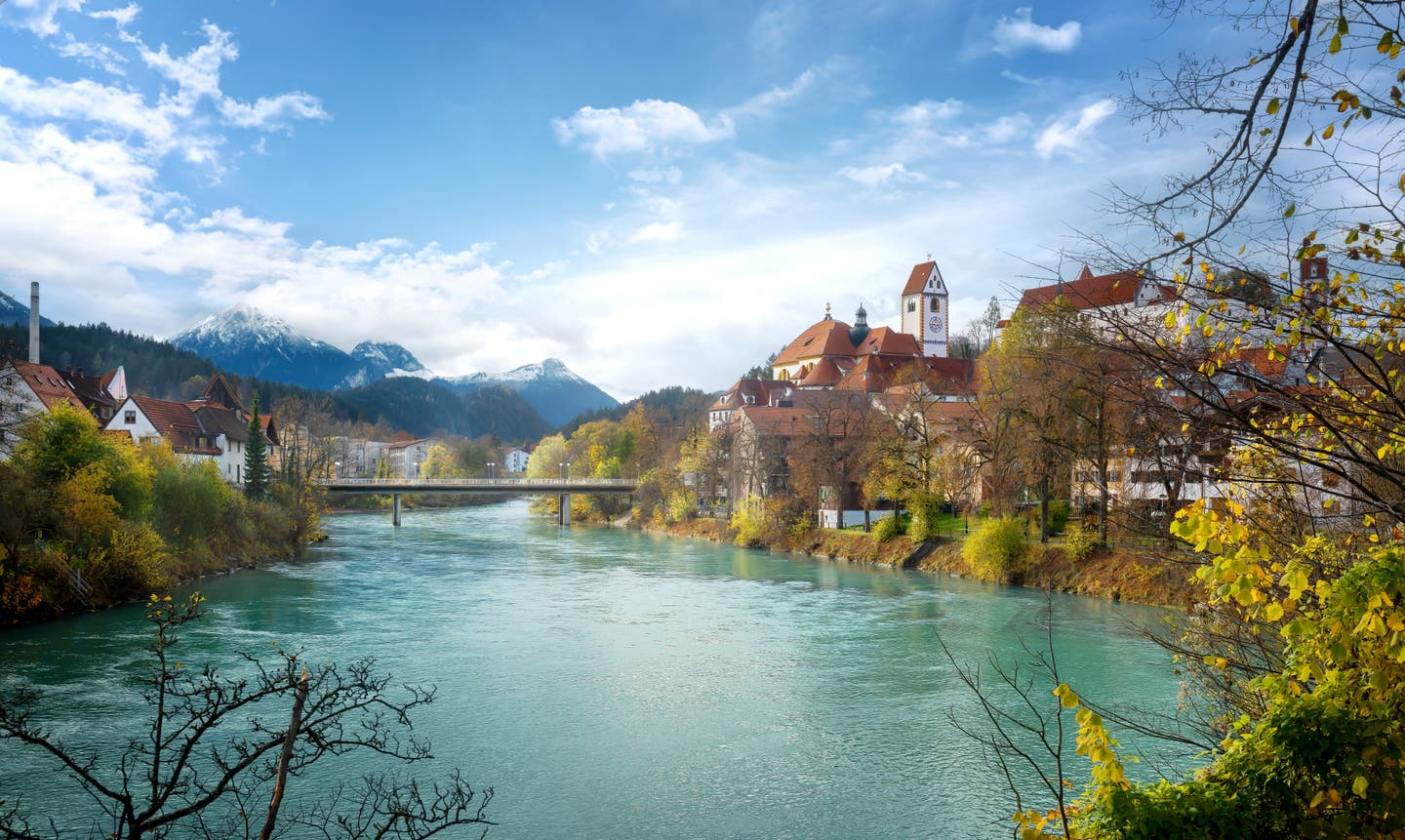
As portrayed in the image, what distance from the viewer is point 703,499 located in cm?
5144

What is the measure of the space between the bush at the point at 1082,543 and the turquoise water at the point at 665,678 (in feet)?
6.04

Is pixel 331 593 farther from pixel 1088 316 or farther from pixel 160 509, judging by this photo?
pixel 1088 316

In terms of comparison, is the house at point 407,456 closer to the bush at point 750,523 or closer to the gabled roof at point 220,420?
the gabled roof at point 220,420

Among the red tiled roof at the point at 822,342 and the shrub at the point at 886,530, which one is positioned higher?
the red tiled roof at the point at 822,342

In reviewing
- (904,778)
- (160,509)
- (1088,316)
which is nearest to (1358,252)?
(1088,316)

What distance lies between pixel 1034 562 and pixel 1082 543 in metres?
1.59

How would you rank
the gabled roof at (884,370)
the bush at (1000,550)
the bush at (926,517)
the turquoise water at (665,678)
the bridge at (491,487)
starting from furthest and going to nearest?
the gabled roof at (884,370) → the bridge at (491,487) → the bush at (926,517) → the bush at (1000,550) → the turquoise water at (665,678)

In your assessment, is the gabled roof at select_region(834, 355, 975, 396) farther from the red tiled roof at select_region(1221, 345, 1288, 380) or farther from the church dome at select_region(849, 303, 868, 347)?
the red tiled roof at select_region(1221, 345, 1288, 380)

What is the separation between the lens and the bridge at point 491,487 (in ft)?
182

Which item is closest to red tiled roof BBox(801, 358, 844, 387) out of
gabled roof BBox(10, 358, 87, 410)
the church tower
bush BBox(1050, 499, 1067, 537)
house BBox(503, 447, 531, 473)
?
the church tower

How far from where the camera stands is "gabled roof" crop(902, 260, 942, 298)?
79.6m

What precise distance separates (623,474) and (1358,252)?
6444 centimetres

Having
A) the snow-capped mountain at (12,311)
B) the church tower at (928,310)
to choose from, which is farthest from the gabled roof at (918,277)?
the snow-capped mountain at (12,311)

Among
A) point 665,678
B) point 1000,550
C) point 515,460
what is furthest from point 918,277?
point 515,460
